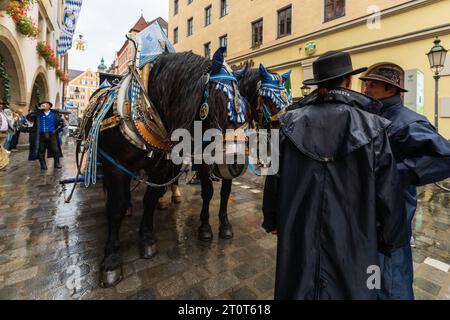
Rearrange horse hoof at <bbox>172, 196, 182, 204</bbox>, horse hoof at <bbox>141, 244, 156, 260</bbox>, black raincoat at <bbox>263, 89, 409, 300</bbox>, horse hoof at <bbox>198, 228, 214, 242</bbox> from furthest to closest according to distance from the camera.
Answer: horse hoof at <bbox>172, 196, 182, 204</bbox> → horse hoof at <bbox>198, 228, 214, 242</bbox> → horse hoof at <bbox>141, 244, 156, 260</bbox> → black raincoat at <bbox>263, 89, 409, 300</bbox>

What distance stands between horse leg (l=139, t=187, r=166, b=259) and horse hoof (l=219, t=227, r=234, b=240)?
0.83m

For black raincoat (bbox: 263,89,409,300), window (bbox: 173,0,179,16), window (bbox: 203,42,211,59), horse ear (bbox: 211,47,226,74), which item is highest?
window (bbox: 173,0,179,16)

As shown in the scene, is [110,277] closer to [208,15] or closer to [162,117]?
[162,117]

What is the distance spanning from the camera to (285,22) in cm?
1265

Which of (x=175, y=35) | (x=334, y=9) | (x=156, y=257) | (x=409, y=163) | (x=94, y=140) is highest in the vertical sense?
(x=175, y=35)

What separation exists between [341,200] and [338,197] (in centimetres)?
2

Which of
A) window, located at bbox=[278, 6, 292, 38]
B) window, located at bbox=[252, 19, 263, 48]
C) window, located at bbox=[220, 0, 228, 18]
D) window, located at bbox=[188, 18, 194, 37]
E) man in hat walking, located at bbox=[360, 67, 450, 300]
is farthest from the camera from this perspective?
window, located at bbox=[188, 18, 194, 37]

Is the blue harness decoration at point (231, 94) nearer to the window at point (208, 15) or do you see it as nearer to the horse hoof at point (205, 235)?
the horse hoof at point (205, 235)

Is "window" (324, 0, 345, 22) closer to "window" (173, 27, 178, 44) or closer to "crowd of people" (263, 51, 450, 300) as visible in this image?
"crowd of people" (263, 51, 450, 300)

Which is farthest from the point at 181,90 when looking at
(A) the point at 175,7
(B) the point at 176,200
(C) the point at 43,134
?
(A) the point at 175,7

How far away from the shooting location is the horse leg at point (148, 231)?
2.32 metres

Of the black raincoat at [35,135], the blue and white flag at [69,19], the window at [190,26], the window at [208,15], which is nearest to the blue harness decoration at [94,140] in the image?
the black raincoat at [35,135]

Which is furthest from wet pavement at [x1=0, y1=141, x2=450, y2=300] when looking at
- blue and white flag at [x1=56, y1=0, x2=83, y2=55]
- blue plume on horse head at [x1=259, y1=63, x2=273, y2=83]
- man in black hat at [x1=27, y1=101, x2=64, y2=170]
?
blue and white flag at [x1=56, y1=0, x2=83, y2=55]

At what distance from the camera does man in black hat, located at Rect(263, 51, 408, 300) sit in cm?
115
